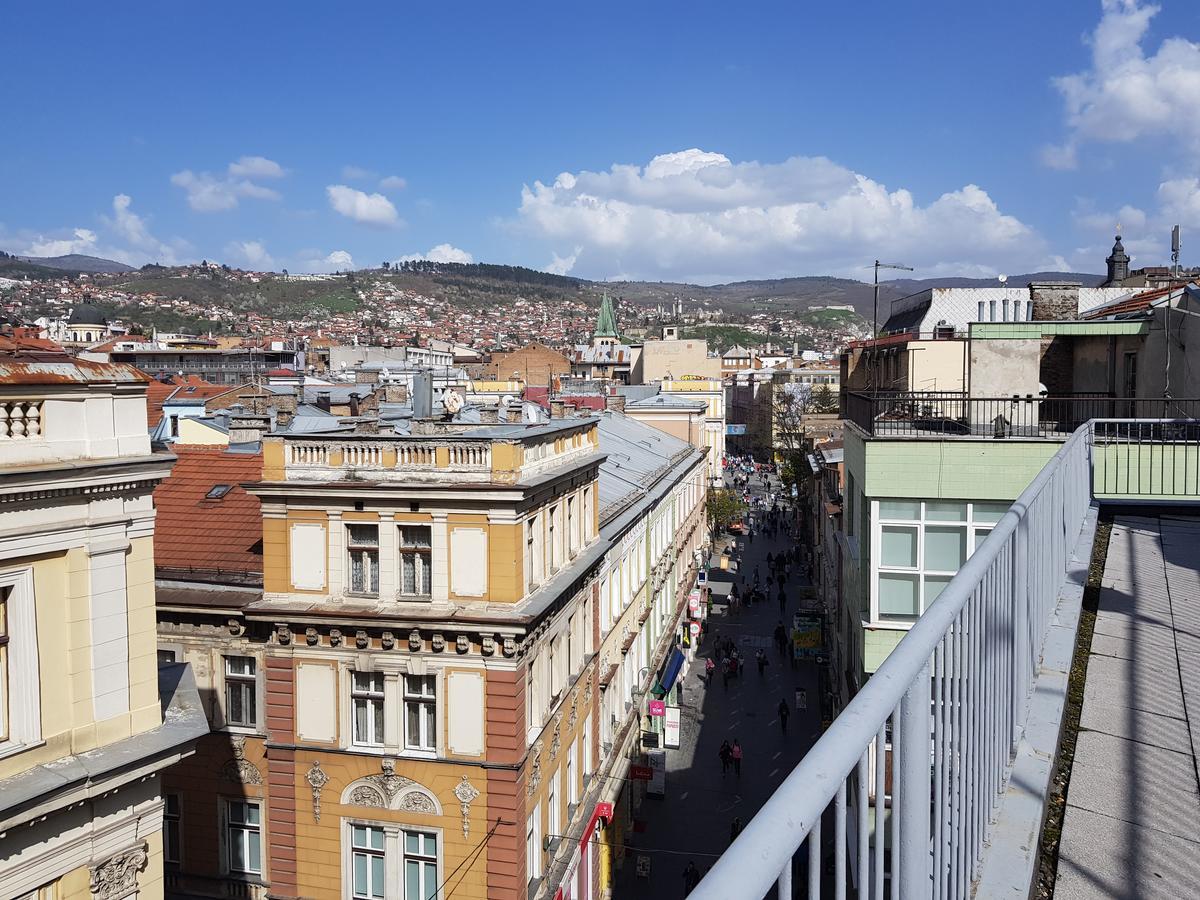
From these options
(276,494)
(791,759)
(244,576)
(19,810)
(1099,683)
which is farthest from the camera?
(791,759)

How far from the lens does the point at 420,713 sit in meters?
15.8

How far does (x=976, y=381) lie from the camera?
18.4m

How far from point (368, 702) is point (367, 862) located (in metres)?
2.67

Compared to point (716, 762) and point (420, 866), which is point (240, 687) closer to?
point (420, 866)

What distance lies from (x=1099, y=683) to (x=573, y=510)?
15.2 m

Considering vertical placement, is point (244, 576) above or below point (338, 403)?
below

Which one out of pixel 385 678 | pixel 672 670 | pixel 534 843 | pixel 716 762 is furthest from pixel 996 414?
pixel 672 670

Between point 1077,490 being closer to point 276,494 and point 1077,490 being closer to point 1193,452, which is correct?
point 1193,452

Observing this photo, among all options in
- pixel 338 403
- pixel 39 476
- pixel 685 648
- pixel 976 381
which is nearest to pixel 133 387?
pixel 39 476

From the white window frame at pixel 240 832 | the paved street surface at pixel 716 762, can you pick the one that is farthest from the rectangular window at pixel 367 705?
the paved street surface at pixel 716 762

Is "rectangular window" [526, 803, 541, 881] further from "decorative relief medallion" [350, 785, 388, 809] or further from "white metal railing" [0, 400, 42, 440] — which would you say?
"white metal railing" [0, 400, 42, 440]

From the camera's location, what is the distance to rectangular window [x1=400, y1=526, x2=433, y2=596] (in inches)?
622

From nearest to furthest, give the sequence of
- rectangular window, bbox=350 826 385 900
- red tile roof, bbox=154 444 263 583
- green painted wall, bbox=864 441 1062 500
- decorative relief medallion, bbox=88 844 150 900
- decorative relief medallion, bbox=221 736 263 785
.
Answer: decorative relief medallion, bbox=88 844 150 900 < green painted wall, bbox=864 441 1062 500 < rectangular window, bbox=350 826 385 900 < decorative relief medallion, bbox=221 736 263 785 < red tile roof, bbox=154 444 263 583

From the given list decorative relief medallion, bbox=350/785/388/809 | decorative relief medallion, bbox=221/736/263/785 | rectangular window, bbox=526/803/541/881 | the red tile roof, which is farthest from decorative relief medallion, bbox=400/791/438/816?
the red tile roof
